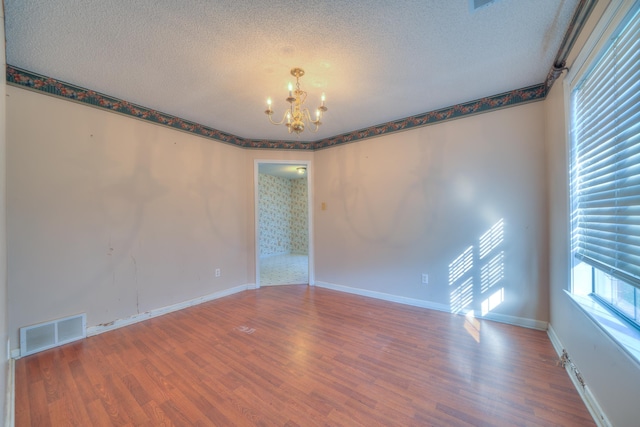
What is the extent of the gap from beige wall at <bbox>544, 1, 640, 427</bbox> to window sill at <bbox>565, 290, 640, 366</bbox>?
41 millimetres

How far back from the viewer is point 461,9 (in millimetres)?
1473

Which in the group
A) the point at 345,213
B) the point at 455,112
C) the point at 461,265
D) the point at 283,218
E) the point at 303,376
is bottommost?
the point at 303,376

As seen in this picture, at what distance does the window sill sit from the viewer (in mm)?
1054

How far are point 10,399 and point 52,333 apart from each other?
0.79 m

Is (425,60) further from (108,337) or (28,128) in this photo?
(108,337)

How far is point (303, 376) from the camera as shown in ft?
5.77

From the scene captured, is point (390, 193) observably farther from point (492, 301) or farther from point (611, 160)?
point (611, 160)

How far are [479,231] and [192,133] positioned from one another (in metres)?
3.86

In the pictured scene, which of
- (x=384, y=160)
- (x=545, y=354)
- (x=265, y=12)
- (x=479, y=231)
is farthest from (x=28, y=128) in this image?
(x=545, y=354)

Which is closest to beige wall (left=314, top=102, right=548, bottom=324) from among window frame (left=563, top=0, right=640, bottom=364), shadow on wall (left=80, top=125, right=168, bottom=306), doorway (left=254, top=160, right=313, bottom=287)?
window frame (left=563, top=0, right=640, bottom=364)

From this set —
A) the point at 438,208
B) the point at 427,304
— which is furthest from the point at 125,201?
the point at 427,304

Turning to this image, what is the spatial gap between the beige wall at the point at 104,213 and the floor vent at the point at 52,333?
0.06 metres

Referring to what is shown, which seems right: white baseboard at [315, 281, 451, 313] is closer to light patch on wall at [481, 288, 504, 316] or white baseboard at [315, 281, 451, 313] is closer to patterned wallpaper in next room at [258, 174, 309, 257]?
light patch on wall at [481, 288, 504, 316]

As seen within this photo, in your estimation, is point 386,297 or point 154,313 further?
point 386,297
